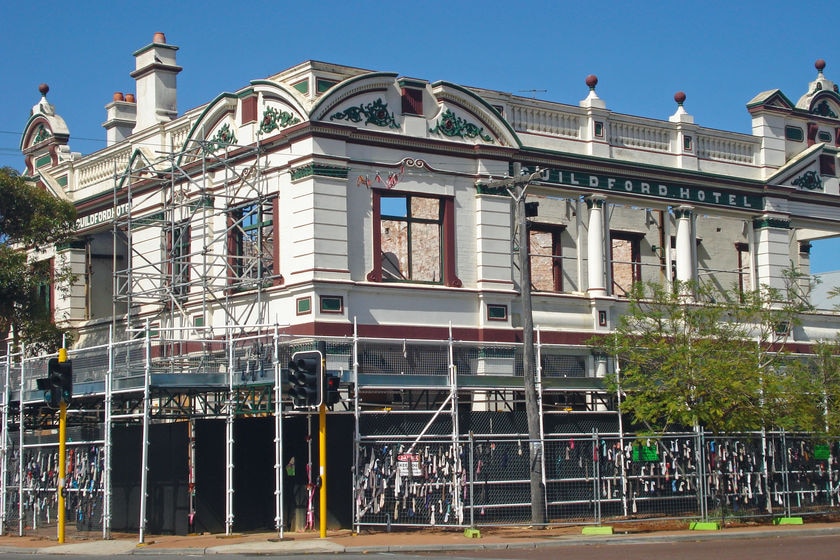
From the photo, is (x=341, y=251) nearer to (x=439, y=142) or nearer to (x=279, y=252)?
(x=279, y=252)

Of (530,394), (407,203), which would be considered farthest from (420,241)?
(530,394)

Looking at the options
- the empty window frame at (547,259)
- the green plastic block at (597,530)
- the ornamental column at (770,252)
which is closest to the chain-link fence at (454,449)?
the green plastic block at (597,530)

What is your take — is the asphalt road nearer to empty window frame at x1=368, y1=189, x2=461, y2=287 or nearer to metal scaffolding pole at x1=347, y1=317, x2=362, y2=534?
metal scaffolding pole at x1=347, y1=317, x2=362, y2=534

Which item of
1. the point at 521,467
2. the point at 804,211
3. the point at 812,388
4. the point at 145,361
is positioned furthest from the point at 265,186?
the point at 804,211

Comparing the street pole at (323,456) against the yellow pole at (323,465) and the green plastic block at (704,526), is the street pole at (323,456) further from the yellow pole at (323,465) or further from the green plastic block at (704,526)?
the green plastic block at (704,526)

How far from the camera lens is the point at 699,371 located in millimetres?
28328

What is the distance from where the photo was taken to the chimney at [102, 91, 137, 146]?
4069 cm

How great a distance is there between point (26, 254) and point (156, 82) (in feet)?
20.5

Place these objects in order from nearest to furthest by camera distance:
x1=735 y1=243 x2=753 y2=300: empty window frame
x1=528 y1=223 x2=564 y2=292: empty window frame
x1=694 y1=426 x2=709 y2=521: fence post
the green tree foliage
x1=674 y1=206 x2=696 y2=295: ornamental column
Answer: x1=694 y1=426 x2=709 y2=521: fence post, the green tree foliage, x1=528 y1=223 x2=564 y2=292: empty window frame, x1=674 y1=206 x2=696 y2=295: ornamental column, x1=735 y1=243 x2=753 y2=300: empty window frame

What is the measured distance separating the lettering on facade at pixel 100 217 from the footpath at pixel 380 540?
1192 cm

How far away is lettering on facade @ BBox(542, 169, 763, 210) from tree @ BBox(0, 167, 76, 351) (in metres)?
14.1

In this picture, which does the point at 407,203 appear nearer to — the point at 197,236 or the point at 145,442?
the point at 197,236

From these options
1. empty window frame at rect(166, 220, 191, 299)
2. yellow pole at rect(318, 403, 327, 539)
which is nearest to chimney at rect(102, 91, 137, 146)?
empty window frame at rect(166, 220, 191, 299)

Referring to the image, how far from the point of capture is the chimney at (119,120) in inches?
1602
